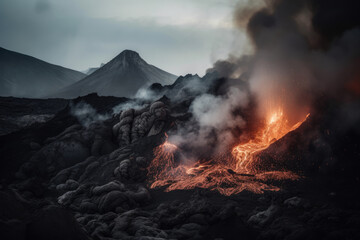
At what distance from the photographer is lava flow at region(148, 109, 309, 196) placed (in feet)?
46.0

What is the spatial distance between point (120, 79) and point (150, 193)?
95.7 meters

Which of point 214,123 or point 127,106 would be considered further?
point 127,106

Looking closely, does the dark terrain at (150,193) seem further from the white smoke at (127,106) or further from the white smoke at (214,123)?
the white smoke at (127,106)

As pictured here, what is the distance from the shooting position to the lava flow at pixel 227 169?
14023 millimetres

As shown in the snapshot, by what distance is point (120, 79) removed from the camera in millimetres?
103188

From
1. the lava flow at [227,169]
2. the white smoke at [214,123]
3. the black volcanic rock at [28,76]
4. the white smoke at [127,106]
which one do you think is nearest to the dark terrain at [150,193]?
the lava flow at [227,169]

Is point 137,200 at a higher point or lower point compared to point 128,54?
lower

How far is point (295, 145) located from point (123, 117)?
18.6 meters

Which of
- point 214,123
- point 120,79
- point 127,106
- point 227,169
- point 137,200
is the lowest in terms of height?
point 137,200

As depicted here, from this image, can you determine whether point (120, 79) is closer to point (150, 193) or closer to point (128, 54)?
point (128, 54)

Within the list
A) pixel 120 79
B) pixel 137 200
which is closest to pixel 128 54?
pixel 120 79

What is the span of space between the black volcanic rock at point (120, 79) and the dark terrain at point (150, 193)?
7051cm

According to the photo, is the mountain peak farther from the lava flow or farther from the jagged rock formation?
the lava flow

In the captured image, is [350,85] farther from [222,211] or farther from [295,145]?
[222,211]
